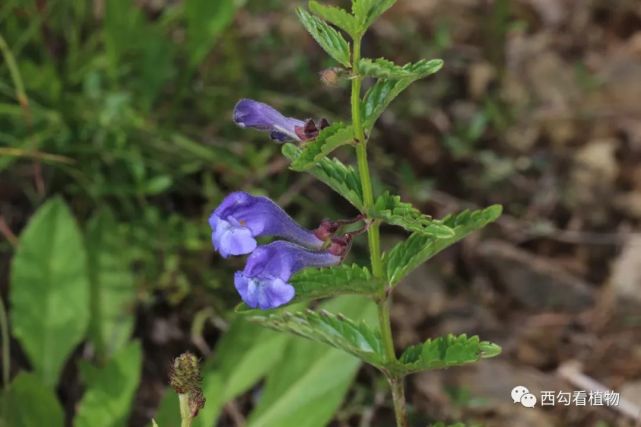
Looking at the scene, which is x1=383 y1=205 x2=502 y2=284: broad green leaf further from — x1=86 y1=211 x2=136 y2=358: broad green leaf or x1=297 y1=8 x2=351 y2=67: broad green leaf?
x1=86 y1=211 x2=136 y2=358: broad green leaf

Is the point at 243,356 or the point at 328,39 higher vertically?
the point at 328,39

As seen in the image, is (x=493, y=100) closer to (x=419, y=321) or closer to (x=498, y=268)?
(x=498, y=268)

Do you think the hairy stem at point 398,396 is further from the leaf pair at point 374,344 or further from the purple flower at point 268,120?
the purple flower at point 268,120

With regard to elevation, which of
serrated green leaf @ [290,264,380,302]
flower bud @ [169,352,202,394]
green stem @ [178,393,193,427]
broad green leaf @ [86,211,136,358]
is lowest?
green stem @ [178,393,193,427]

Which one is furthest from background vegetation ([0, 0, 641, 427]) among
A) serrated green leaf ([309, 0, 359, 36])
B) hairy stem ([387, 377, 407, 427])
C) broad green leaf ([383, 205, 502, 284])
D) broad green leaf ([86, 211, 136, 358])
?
serrated green leaf ([309, 0, 359, 36])

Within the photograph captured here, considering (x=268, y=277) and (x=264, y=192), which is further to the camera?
(x=264, y=192)

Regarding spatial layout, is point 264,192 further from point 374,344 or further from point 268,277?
point 268,277

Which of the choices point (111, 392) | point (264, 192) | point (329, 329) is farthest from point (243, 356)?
point (329, 329)
